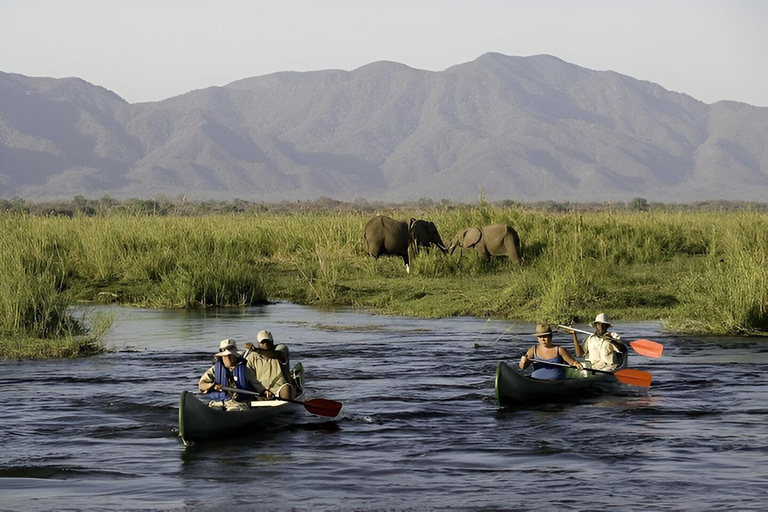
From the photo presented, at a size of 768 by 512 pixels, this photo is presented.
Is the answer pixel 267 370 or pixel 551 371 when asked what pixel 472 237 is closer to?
pixel 551 371

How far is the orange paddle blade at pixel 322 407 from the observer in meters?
13.5

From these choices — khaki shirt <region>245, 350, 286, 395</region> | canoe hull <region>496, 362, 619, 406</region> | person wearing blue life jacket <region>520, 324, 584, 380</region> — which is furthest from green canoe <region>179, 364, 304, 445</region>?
person wearing blue life jacket <region>520, 324, 584, 380</region>

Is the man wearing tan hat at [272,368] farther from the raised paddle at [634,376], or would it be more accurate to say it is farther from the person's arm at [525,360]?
the raised paddle at [634,376]

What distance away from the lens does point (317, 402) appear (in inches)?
532

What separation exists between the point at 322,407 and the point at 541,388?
111 inches

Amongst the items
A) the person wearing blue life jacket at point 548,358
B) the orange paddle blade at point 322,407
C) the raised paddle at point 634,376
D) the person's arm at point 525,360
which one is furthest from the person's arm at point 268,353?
the raised paddle at point 634,376

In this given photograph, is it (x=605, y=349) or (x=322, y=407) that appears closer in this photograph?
(x=322, y=407)

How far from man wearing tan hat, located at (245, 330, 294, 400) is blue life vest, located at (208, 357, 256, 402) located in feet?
1.11

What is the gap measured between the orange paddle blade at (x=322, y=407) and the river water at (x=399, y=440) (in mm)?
252

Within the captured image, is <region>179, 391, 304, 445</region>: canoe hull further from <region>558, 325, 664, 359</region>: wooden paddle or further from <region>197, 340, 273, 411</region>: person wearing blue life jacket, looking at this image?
<region>558, 325, 664, 359</region>: wooden paddle

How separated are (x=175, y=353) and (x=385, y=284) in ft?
30.5

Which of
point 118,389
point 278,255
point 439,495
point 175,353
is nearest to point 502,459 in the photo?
point 439,495

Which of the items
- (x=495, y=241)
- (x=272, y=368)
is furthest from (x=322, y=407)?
(x=495, y=241)

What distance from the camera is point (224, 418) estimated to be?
42.1 feet
